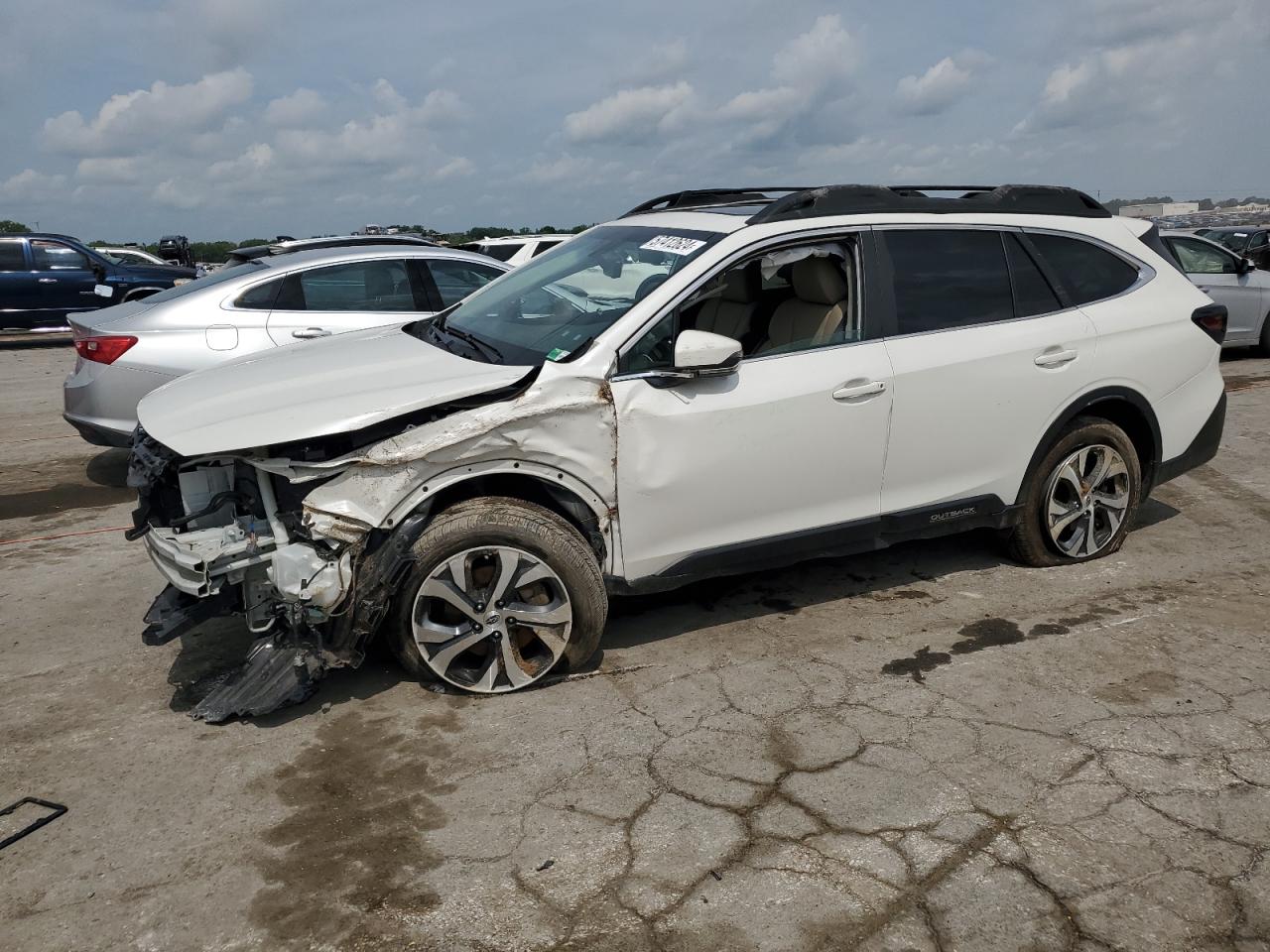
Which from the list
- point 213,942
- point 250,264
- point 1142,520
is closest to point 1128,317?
point 1142,520

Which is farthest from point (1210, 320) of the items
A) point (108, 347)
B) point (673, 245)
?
point (108, 347)

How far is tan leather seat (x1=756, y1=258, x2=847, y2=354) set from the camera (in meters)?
4.56

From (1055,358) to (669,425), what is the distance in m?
2.10

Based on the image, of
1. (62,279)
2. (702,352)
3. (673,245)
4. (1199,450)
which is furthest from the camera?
(62,279)

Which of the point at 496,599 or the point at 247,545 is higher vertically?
the point at 247,545

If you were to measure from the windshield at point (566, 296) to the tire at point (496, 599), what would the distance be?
71 cm

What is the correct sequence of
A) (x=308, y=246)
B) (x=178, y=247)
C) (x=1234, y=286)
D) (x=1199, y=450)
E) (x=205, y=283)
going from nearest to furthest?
1. (x=1199, y=450)
2. (x=205, y=283)
3. (x=308, y=246)
4. (x=1234, y=286)
5. (x=178, y=247)

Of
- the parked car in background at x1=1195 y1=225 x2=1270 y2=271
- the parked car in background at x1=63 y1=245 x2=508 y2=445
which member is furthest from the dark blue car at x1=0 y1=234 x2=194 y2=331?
the parked car in background at x1=1195 y1=225 x2=1270 y2=271

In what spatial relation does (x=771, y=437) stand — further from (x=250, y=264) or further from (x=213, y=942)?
(x=250, y=264)

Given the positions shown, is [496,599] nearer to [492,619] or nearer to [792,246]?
[492,619]

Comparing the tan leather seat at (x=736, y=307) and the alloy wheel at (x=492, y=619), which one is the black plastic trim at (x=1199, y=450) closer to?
the tan leather seat at (x=736, y=307)

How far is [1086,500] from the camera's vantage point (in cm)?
530

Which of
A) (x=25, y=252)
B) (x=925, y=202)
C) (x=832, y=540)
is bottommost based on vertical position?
(x=832, y=540)

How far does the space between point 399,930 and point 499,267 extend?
620cm
